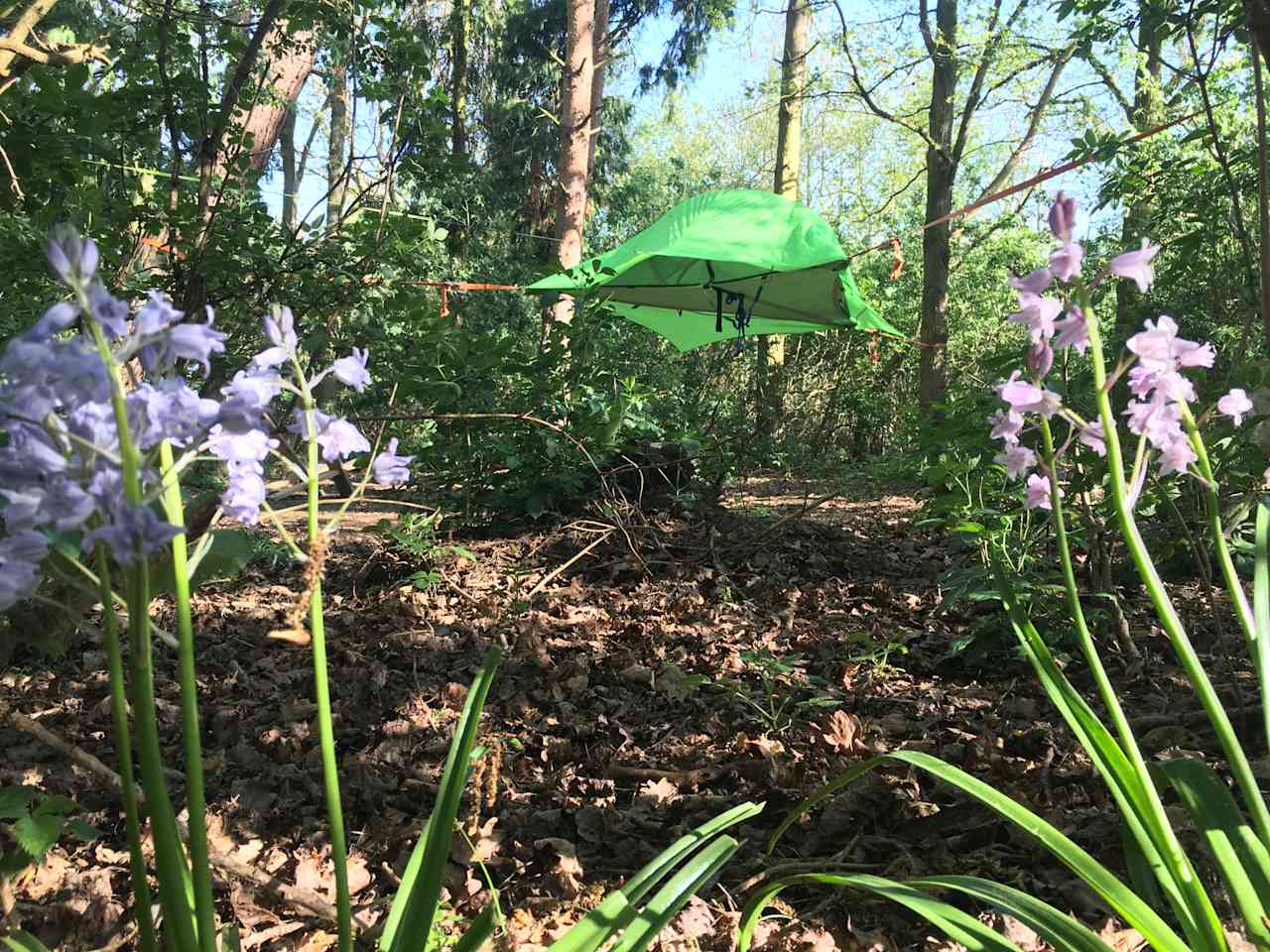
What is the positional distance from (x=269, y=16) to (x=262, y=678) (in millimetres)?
1822

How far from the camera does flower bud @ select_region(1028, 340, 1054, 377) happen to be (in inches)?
42.0

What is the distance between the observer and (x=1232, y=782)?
1.81 meters

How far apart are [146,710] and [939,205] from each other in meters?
9.43

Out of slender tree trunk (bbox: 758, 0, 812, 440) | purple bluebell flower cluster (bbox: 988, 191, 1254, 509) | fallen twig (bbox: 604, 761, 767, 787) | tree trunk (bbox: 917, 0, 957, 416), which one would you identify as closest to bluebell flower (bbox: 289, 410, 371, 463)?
purple bluebell flower cluster (bbox: 988, 191, 1254, 509)

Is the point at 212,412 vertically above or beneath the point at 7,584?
above

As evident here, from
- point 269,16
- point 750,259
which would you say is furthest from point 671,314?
point 269,16

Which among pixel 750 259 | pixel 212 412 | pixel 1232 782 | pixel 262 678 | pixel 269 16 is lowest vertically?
pixel 262 678

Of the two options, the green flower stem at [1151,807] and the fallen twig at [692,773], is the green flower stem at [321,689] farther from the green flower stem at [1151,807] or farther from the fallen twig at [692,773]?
the fallen twig at [692,773]

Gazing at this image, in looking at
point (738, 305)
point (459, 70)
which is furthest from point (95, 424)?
point (459, 70)

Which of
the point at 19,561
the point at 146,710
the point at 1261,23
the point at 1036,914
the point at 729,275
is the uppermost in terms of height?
the point at 1261,23

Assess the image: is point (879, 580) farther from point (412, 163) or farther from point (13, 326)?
point (13, 326)

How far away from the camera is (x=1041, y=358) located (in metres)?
1.07

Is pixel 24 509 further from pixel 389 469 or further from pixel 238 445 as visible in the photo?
pixel 389 469

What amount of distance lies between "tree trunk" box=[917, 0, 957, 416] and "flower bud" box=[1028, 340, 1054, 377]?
278 inches
